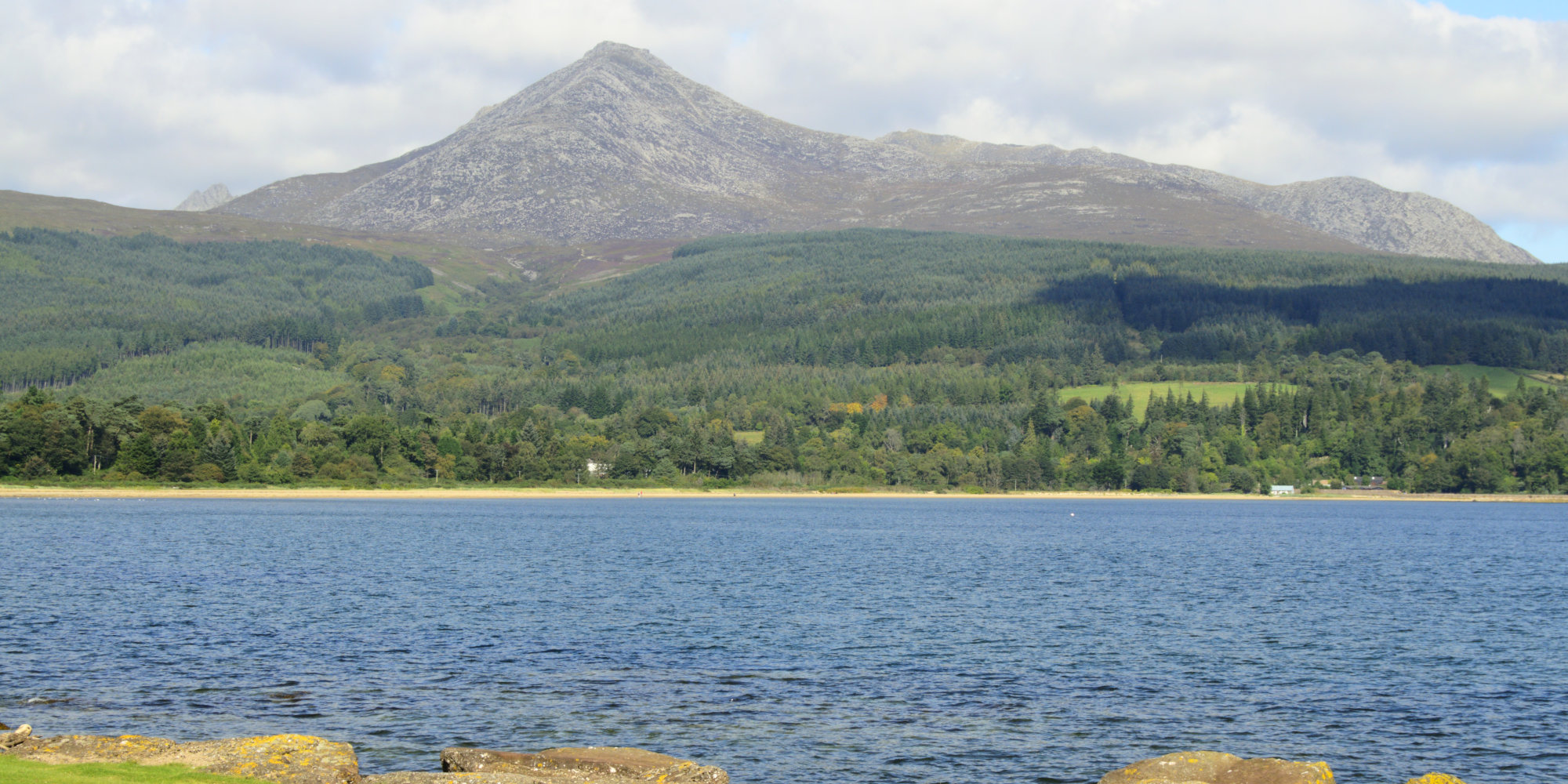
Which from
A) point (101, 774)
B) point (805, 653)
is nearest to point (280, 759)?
point (101, 774)

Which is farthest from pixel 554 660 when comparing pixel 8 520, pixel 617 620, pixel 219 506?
pixel 219 506

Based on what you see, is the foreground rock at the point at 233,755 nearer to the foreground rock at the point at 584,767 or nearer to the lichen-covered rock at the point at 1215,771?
the foreground rock at the point at 584,767

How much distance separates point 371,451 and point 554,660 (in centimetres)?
15368

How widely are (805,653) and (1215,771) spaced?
2047 centimetres

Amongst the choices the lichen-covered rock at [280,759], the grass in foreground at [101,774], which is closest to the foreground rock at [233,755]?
the lichen-covered rock at [280,759]

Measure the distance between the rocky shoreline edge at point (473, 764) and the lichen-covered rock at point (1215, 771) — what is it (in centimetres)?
2

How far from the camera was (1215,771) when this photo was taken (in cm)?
2395

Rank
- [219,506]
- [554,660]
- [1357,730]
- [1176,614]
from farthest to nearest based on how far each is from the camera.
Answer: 1. [219,506]
2. [1176,614]
3. [554,660]
4. [1357,730]

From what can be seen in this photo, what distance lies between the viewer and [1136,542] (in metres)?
110

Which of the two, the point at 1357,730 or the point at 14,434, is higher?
the point at 14,434

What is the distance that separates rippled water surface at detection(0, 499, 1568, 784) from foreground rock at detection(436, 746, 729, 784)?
2739mm

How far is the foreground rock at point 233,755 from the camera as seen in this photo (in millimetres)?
22859

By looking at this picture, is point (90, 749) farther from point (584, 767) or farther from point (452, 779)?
point (584, 767)

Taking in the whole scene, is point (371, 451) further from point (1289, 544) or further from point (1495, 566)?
point (1495, 566)
